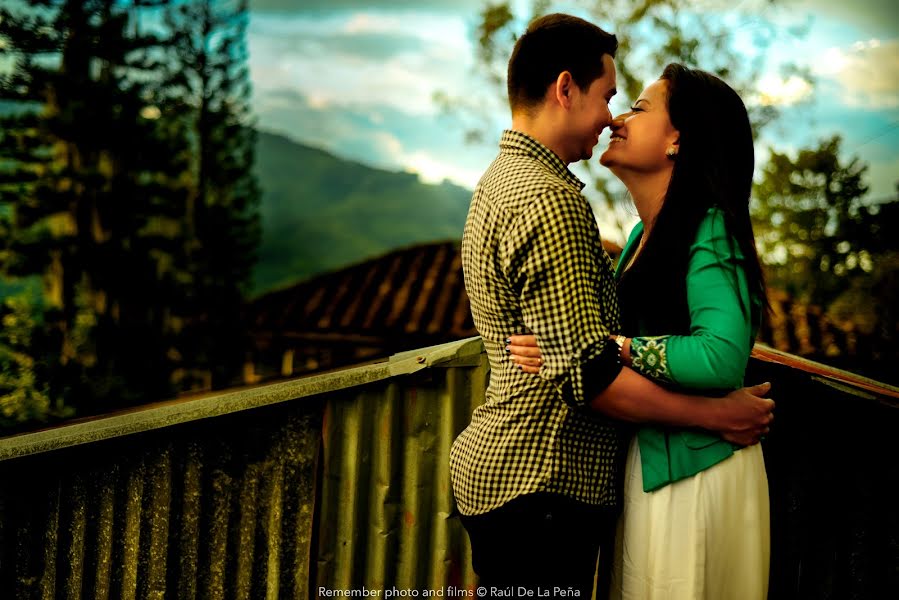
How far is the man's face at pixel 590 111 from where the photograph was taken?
2.08m

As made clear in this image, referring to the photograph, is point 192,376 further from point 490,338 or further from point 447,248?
point 490,338

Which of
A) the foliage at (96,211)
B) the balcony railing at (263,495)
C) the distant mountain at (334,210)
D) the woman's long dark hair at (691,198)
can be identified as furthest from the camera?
the distant mountain at (334,210)

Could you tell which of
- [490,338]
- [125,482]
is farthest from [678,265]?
[125,482]

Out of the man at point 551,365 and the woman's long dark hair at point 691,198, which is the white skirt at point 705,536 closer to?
the man at point 551,365

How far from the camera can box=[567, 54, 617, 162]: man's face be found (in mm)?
2084

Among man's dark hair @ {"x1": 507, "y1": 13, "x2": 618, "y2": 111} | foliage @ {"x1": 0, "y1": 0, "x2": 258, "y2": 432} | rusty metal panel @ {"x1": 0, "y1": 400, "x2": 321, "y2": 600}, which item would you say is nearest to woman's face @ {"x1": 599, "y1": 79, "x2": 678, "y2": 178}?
man's dark hair @ {"x1": 507, "y1": 13, "x2": 618, "y2": 111}

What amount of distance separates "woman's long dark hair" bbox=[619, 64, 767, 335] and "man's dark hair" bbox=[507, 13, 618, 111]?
1.18 ft

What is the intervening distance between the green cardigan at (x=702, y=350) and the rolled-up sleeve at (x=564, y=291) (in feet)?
0.49

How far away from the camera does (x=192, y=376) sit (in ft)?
81.7

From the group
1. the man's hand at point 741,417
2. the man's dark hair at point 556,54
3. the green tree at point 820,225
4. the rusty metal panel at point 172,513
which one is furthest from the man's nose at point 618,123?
the green tree at point 820,225

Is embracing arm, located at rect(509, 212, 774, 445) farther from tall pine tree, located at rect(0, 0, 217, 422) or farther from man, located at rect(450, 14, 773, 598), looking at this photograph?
tall pine tree, located at rect(0, 0, 217, 422)

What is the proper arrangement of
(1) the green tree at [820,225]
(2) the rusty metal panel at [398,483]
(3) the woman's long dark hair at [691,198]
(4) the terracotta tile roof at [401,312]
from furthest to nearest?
(1) the green tree at [820,225], (4) the terracotta tile roof at [401,312], (2) the rusty metal panel at [398,483], (3) the woman's long dark hair at [691,198]

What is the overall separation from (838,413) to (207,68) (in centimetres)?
3012

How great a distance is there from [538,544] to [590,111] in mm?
1296
